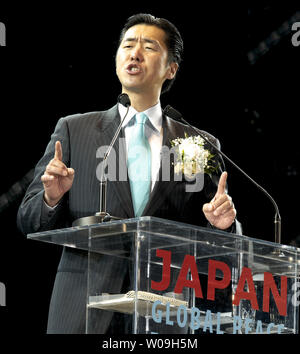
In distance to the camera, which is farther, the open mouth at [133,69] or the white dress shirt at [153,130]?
the open mouth at [133,69]

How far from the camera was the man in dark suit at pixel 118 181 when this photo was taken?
244 centimetres

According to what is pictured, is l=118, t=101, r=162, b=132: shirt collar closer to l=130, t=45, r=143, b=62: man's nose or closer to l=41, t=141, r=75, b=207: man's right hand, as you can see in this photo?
l=130, t=45, r=143, b=62: man's nose

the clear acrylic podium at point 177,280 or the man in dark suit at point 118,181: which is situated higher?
the man in dark suit at point 118,181

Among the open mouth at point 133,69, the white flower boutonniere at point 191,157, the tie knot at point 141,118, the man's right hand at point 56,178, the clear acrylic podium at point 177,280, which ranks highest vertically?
the open mouth at point 133,69

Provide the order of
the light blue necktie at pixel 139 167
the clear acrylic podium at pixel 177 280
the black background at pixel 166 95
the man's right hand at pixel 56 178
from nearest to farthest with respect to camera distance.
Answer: the clear acrylic podium at pixel 177 280, the man's right hand at pixel 56 178, the light blue necktie at pixel 139 167, the black background at pixel 166 95

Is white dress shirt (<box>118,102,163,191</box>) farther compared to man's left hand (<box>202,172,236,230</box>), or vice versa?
white dress shirt (<box>118,102,163,191</box>)

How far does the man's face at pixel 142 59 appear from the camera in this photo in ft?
9.87

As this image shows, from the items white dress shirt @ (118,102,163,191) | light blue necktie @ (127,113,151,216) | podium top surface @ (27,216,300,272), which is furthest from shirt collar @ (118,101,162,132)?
podium top surface @ (27,216,300,272)

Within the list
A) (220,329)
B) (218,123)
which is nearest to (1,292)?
(218,123)

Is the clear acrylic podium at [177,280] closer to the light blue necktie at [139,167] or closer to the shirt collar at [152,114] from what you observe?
the light blue necktie at [139,167]

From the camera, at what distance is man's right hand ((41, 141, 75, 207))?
7.89 ft

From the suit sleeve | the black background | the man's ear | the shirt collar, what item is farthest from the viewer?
the black background

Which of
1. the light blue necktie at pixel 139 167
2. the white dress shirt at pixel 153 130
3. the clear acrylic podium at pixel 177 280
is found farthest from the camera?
the white dress shirt at pixel 153 130

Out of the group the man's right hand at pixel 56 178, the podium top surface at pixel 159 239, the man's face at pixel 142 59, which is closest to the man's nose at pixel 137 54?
the man's face at pixel 142 59
